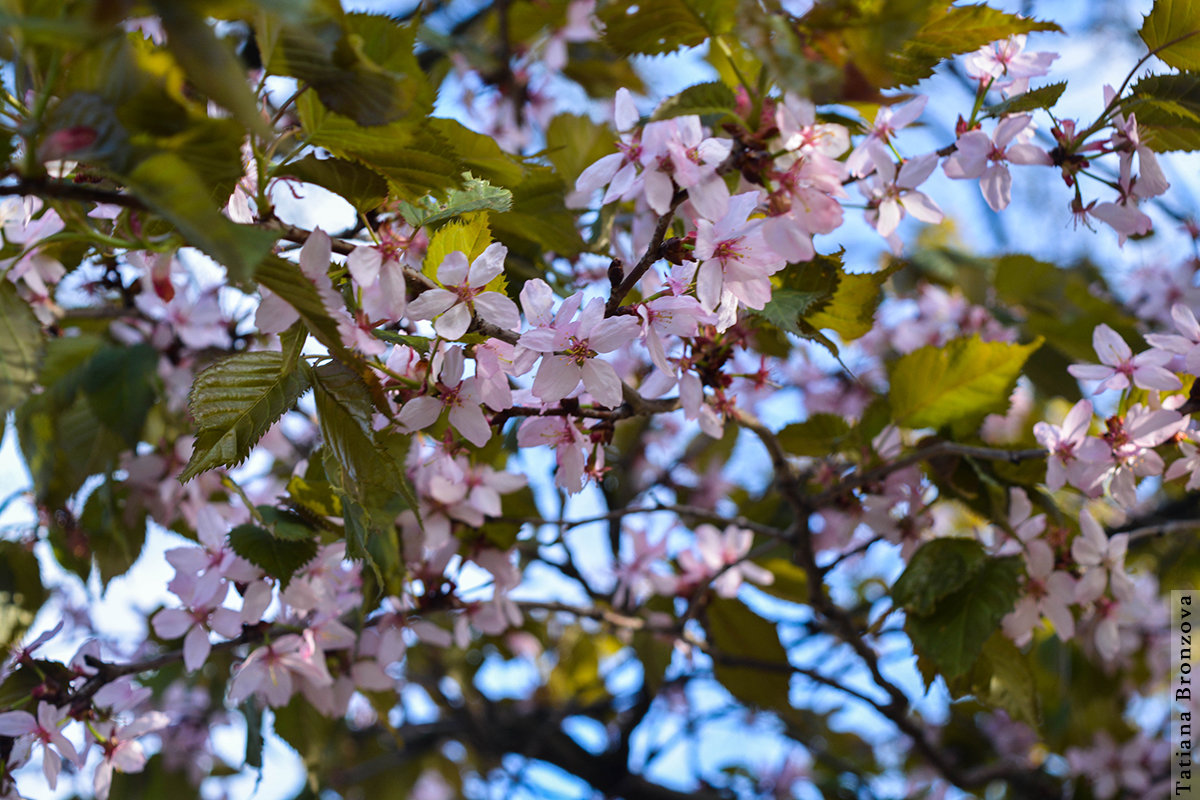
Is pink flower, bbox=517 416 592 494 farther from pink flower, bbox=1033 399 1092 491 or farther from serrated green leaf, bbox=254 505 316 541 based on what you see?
pink flower, bbox=1033 399 1092 491

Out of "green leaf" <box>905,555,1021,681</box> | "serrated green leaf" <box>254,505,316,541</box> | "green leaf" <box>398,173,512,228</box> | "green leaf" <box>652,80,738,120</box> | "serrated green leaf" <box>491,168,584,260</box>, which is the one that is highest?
"green leaf" <box>652,80,738,120</box>

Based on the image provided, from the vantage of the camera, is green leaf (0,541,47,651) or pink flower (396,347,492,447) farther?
green leaf (0,541,47,651)

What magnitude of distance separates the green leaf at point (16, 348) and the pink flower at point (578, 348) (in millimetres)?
394

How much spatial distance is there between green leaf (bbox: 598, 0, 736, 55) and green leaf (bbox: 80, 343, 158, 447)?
84cm

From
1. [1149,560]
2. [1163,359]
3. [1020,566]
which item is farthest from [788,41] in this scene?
[1149,560]

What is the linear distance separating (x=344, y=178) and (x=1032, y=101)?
0.70 m

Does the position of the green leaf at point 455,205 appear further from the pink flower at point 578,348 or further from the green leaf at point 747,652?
the green leaf at point 747,652

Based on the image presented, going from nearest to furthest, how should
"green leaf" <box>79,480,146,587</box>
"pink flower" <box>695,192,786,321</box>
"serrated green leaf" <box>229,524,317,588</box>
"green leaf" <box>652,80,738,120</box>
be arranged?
"pink flower" <box>695,192,786,321</box> < "green leaf" <box>652,80,738,120</box> < "serrated green leaf" <box>229,524,317,588</box> < "green leaf" <box>79,480,146,587</box>

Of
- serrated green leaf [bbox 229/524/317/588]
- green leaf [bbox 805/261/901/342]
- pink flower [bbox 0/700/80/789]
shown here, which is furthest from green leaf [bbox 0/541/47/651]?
green leaf [bbox 805/261/901/342]

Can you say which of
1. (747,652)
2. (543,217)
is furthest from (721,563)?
(543,217)

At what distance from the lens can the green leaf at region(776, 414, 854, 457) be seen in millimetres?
1225

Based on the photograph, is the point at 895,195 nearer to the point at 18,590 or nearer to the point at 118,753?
the point at 118,753

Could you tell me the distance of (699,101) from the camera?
0.83m

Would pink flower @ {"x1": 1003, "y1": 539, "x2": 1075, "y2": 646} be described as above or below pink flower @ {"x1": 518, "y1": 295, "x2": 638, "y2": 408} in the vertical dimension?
below
